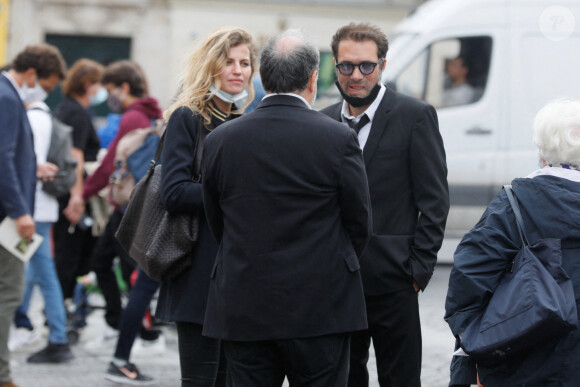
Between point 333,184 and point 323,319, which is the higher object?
point 333,184

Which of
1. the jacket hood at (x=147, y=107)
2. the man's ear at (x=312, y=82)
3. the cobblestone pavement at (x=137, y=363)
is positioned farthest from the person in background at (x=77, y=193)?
the man's ear at (x=312, y=82)

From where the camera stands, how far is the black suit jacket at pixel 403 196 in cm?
416

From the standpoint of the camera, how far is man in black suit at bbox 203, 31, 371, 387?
3369 mm

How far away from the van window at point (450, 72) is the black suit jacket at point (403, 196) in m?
5.68

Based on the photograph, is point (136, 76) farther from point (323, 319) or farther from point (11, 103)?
point (323, 319)

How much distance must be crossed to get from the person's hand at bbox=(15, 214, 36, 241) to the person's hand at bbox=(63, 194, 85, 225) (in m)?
1.48

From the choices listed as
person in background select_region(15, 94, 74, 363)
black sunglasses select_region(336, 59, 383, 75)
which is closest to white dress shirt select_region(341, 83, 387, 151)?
black sunglasses select_region(336, 59, 383, 75)

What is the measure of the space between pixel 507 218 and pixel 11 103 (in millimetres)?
3291

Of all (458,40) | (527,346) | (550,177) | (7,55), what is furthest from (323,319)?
(7,55)

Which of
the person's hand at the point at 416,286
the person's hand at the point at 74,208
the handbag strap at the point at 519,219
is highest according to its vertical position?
the handbag strap at the point at 519,219

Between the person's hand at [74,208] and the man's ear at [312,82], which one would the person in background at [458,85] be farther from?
the man's ear at [312,82]

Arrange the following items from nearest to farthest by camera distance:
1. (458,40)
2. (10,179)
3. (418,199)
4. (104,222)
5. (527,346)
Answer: (527,346), (418,199), (10,179), (104,222), (458,40)

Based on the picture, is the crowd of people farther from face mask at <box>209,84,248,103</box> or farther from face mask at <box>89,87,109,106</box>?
face mask at <box>89,87,109,106</box>

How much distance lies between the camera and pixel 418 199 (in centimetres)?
421
